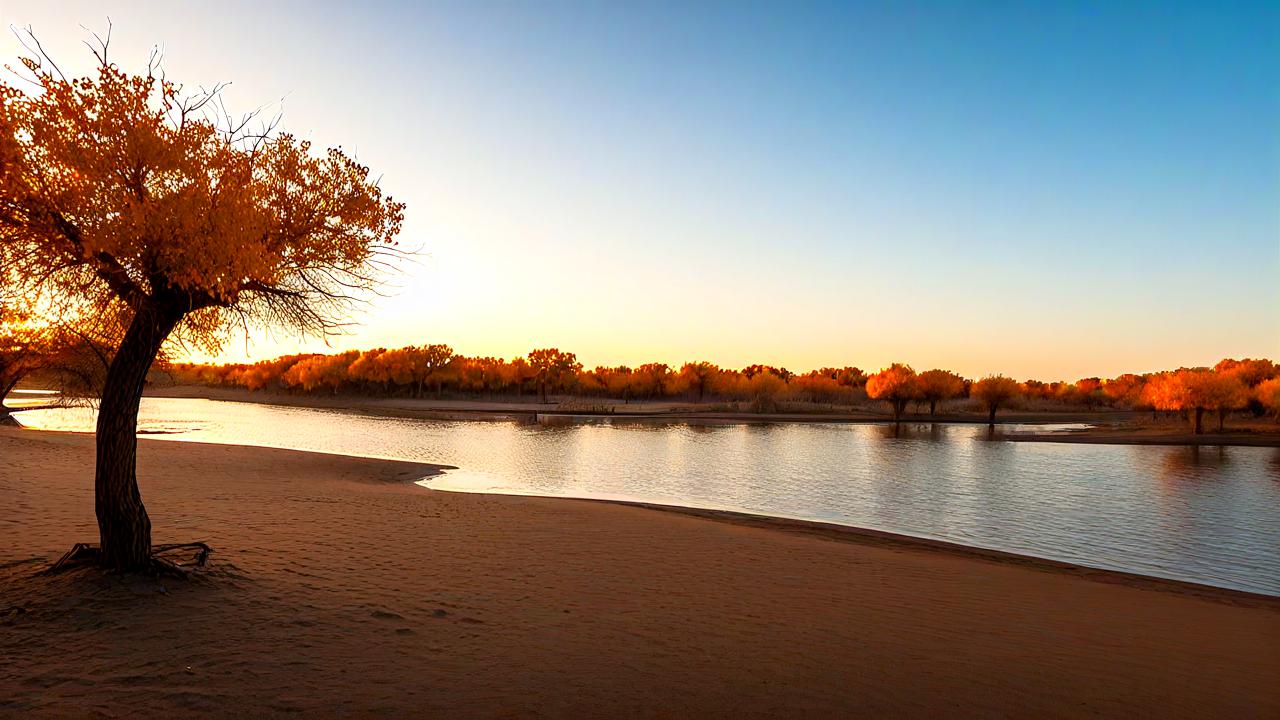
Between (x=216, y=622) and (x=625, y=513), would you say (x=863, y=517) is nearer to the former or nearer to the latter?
(x=625, y=513)

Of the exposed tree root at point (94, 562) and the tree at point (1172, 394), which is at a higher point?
the tree at point (1172, 394)

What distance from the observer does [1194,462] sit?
1799 inches

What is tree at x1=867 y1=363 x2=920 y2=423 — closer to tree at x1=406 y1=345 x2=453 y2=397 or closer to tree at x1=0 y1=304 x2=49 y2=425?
tree at x1=406 y1=345 x2=453 y2=397

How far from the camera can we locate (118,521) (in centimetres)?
867

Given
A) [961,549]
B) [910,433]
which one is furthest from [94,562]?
[910,433]

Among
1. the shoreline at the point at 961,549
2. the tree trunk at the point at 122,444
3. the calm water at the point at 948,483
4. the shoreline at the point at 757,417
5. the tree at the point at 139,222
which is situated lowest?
the calm water at the point at 948,483

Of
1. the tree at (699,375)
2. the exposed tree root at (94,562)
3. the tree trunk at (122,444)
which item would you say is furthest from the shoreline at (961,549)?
the tree at (699,375)

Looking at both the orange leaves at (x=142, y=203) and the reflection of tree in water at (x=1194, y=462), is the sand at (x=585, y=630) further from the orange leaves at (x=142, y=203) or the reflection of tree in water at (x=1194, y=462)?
the reflection of tree in water at (x=1194, y=462)

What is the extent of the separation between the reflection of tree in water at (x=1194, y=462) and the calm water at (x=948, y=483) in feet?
0.58

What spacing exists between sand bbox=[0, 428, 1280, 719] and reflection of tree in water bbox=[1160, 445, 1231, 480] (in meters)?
31.6

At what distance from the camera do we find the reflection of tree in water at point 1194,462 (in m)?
37.6

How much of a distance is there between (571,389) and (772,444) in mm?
107932

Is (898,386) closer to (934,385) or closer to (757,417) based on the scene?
(934,385)

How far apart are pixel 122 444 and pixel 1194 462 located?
5888 centimetres
